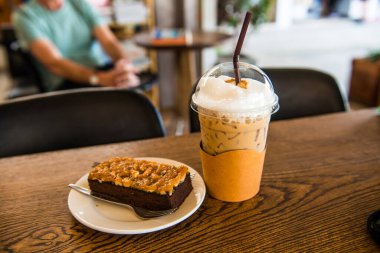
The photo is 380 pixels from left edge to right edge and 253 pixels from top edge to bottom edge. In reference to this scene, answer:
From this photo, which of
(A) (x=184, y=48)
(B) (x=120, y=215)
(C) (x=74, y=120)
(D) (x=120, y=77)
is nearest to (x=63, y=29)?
(D) (x=120, y=77)

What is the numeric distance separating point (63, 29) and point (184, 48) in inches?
35.3

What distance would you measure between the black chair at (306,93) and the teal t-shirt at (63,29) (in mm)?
1671

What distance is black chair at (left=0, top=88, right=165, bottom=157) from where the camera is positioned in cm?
109

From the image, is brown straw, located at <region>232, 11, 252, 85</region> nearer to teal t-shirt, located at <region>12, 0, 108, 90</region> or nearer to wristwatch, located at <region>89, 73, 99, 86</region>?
wristwatch, located at <region>89, 73, 99, 86</region>

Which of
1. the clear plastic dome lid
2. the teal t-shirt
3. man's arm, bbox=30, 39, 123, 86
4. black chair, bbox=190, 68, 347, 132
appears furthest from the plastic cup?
the teal t-shirt

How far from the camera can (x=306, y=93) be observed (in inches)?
52.9

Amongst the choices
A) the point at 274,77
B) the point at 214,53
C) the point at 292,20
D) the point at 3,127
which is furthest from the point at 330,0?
the point at 3,127

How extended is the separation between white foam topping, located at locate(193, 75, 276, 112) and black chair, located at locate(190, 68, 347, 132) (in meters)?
0.66

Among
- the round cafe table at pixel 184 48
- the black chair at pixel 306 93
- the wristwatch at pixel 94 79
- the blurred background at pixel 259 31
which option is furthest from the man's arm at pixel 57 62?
the black chair at pixel 306 93

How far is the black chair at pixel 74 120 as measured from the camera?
1.09 meters

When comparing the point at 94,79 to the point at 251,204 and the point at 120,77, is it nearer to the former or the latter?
the point at 120,77

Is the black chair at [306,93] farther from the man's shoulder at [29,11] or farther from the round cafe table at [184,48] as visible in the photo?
the man's shoulder at [29,11]

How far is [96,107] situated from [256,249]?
77 cm

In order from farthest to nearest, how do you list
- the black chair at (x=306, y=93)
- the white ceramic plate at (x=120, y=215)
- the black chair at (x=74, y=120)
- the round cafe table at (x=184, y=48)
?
the round cafe table at (x=184, y=48)
the black chair at (x=306, y=93)
the black chair at (x=74, y=120)
the white ceramic plate at (x=120, y=215)
